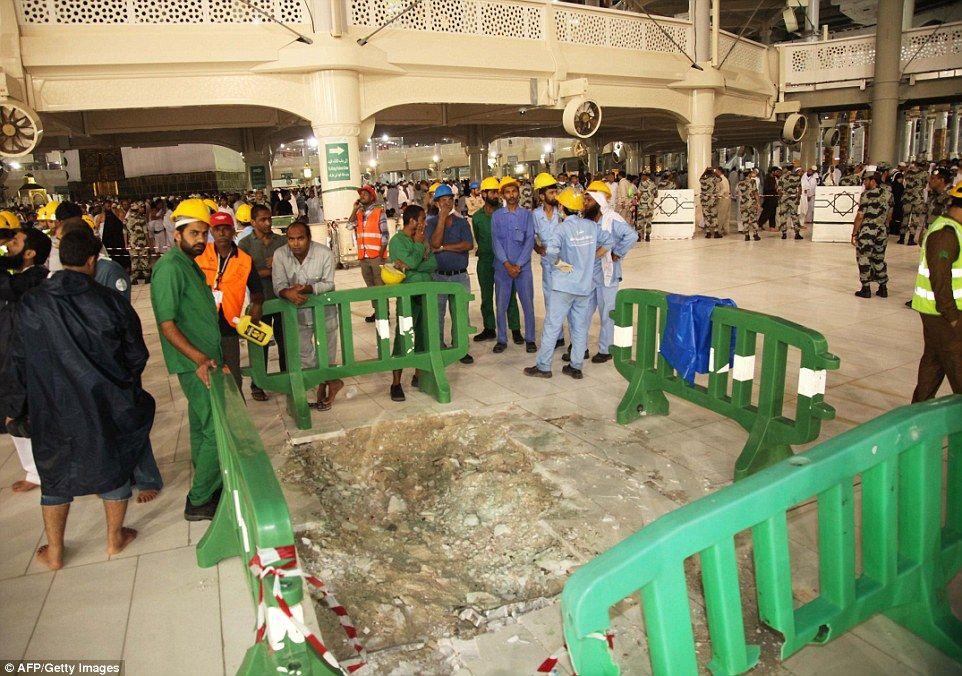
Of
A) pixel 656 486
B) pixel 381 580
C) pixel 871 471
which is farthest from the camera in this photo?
pixel 656 486

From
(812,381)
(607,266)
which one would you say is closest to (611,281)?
(607,266)

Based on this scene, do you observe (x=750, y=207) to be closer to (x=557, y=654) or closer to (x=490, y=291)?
(x=490, y=291)

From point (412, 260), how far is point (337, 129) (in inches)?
268

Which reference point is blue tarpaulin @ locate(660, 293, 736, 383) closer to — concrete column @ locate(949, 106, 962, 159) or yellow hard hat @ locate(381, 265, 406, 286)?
yellow hard hat @ locate(381, 265, 406, 286)

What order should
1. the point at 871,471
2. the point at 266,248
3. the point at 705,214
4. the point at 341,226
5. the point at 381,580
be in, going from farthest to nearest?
the point at 705,214 < the point at 341,226 < the point at 266,248 < the point at 381,580 < the point at 871,471

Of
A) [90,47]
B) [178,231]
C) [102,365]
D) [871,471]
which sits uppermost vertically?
[90,47]

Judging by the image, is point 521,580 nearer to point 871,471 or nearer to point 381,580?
point 381,580

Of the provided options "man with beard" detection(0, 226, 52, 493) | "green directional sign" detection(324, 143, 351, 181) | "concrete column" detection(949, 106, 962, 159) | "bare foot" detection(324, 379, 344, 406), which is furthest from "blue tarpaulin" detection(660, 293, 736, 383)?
"concrete column" detection(949, 106, 962, 159)

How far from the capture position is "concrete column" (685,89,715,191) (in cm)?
1733

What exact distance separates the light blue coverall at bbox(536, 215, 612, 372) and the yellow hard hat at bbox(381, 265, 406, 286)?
4.56 ft

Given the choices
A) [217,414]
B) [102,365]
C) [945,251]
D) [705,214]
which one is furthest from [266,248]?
[705,214]

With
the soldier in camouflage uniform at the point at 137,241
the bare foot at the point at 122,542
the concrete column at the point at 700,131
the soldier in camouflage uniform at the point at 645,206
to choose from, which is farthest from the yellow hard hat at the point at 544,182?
the concrete column at the point at 700,131

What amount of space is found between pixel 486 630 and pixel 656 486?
1.64 metres

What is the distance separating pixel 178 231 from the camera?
3818mm
